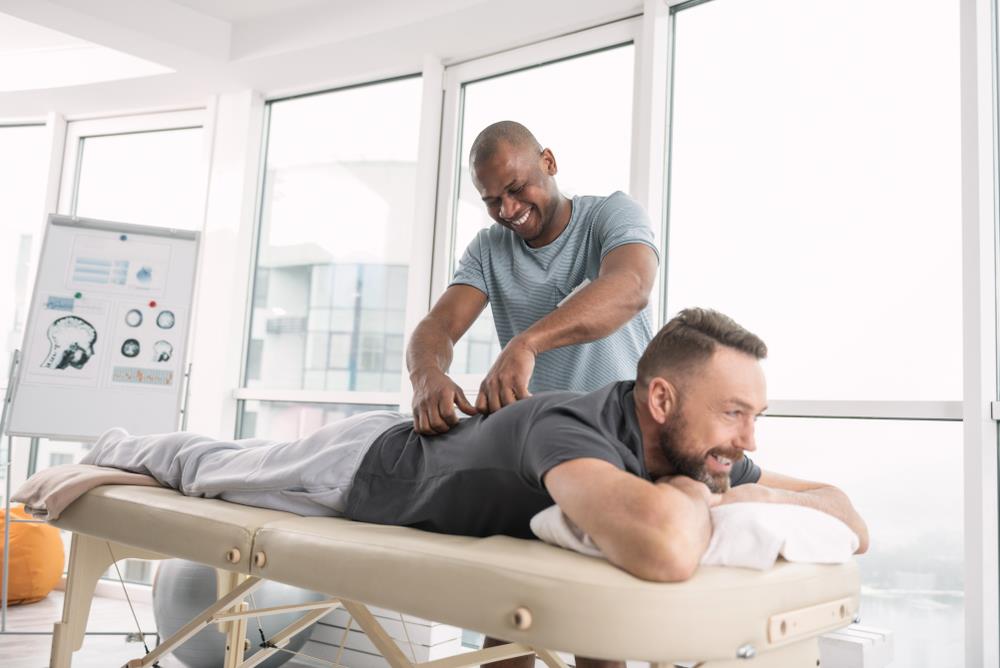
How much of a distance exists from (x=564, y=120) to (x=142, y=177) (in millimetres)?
2262

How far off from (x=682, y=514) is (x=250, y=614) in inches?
41.8

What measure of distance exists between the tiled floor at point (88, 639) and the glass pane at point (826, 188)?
1890 millimetres

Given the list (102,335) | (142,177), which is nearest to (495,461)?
(102,335)

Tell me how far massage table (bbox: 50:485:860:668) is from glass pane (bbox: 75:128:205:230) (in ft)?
9.63

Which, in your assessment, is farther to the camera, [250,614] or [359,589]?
[250,614]

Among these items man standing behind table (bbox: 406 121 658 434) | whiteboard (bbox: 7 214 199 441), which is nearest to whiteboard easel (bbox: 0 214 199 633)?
whiteboard (bbox: 7 214 199 441)

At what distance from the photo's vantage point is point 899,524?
2252 millimetres

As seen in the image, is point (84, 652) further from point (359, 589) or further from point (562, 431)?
point (562, 431)

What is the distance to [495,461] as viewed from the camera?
115cm

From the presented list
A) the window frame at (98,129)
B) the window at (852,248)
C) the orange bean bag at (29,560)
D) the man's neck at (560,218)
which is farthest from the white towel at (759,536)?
the window frame at (98,129)

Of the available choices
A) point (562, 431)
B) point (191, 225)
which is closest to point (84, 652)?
point (191, 225)

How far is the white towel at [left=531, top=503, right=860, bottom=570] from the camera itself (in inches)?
36.8

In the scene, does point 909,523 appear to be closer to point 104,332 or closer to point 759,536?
point 759,536

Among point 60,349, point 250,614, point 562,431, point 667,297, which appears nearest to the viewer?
point 562,431
